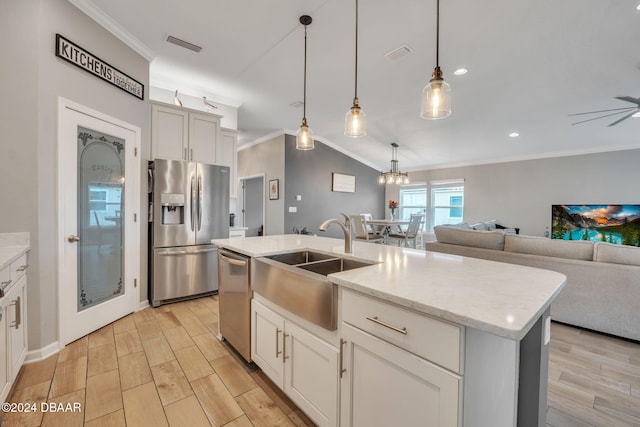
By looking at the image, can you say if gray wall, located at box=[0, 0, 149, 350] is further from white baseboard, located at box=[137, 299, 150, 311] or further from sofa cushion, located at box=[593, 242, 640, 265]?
sofa cushion, located at box=[593, 242, 640, 265]

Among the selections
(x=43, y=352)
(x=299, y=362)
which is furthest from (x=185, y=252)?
(x=299, y=362)

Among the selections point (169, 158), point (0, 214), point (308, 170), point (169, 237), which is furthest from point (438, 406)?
point (308, 170)

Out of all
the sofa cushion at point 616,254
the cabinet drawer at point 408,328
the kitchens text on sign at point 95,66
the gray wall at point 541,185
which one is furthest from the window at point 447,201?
the kitchens text on sign at point 95,66

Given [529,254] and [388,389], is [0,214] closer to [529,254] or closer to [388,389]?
[388,389]

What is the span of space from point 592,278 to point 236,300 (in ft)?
10.6

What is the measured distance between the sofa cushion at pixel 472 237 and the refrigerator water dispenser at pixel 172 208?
3333mm

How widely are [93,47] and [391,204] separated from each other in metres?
6.32

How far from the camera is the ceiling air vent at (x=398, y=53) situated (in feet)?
9.89

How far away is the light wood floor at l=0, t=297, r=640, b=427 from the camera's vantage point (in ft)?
4.86

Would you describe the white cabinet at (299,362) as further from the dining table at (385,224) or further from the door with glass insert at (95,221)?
the dining table at (385,224)

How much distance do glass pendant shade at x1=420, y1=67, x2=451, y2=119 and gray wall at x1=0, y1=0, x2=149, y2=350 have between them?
2.82m

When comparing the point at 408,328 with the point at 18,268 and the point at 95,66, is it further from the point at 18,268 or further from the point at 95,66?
the point at 95,66

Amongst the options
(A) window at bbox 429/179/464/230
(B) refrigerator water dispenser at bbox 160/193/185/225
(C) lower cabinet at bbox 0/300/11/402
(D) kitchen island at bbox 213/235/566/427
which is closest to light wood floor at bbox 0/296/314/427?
(C) lower cabinet at bbox 0/300/11/402

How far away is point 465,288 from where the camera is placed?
1.03 m
